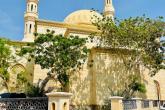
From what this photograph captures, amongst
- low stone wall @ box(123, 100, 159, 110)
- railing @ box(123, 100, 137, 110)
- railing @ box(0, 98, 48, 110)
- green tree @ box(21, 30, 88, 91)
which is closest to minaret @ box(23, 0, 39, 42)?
green tree @ box(21, 30, 88, 91)

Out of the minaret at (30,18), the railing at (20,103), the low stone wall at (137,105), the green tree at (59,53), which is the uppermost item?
the minaret at (30,18)

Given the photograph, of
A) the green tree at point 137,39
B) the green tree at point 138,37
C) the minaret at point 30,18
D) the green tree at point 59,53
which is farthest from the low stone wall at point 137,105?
the minaret at point 30,18

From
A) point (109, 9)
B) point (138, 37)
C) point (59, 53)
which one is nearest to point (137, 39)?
point (138, 37)

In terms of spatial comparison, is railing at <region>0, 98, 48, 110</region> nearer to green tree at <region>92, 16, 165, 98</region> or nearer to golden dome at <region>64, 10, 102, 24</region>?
green tree at <region>92, 16, 165, 98</region>

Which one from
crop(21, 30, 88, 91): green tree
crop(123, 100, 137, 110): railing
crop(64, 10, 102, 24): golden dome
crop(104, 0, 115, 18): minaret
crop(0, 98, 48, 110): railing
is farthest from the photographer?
crop(104, 0, 115, 18): minaret

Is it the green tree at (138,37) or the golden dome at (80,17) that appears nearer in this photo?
the green tree at (138,37)

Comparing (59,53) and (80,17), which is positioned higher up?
(80,17)

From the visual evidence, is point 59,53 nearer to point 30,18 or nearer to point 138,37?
point 138,37

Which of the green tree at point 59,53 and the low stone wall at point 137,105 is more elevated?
the green tree at point 59,53

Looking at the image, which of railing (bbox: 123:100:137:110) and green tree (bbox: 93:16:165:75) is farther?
green tree (bbox: 93:16:165:75)

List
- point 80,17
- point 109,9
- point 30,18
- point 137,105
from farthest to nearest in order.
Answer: point 109,9
point 30,18
point 80,17
point 137,105

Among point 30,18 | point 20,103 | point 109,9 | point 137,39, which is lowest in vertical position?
point 20,103

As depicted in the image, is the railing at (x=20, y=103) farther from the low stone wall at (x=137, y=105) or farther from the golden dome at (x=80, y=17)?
the golden dome at (x=80, y=17)

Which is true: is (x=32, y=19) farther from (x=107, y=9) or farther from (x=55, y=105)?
(x=55, y=105)
